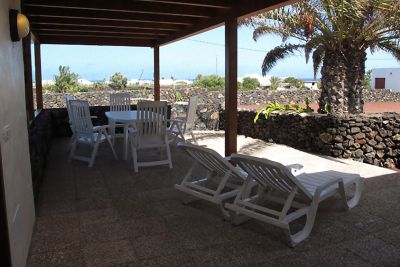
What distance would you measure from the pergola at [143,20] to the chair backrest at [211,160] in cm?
190

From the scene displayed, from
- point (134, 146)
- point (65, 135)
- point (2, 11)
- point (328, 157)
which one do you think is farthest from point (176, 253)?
point (65, 135)

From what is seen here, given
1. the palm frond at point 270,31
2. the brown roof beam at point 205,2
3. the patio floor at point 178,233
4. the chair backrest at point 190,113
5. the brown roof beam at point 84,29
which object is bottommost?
the patio floor at point 178,233

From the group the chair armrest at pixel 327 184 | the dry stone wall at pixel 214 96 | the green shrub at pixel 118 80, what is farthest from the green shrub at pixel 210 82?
the chair armrest at pixel 327 184

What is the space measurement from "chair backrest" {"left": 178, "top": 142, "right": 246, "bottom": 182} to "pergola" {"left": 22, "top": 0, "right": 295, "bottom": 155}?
1901 millimetres

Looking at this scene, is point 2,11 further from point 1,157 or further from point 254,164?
point 254,164

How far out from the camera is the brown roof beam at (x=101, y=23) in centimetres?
614

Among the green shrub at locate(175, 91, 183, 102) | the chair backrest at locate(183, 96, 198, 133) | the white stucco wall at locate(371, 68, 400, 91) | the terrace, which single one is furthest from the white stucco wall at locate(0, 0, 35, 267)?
the white stucco wall at locate(371, 68, 400, 91)

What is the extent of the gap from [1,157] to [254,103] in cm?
1535

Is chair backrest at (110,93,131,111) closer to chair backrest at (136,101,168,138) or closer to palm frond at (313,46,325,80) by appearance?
chair backrest at (136,101,168,138)

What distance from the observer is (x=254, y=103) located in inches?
662

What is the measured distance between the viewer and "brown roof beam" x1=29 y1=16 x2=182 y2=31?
6137mm

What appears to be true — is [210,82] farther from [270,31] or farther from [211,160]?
[211,160]

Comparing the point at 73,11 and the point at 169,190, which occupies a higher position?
the point at 73,11

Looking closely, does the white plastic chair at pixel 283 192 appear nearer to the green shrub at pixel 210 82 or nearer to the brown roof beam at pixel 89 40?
the brown roof beam at pixel 89 40
